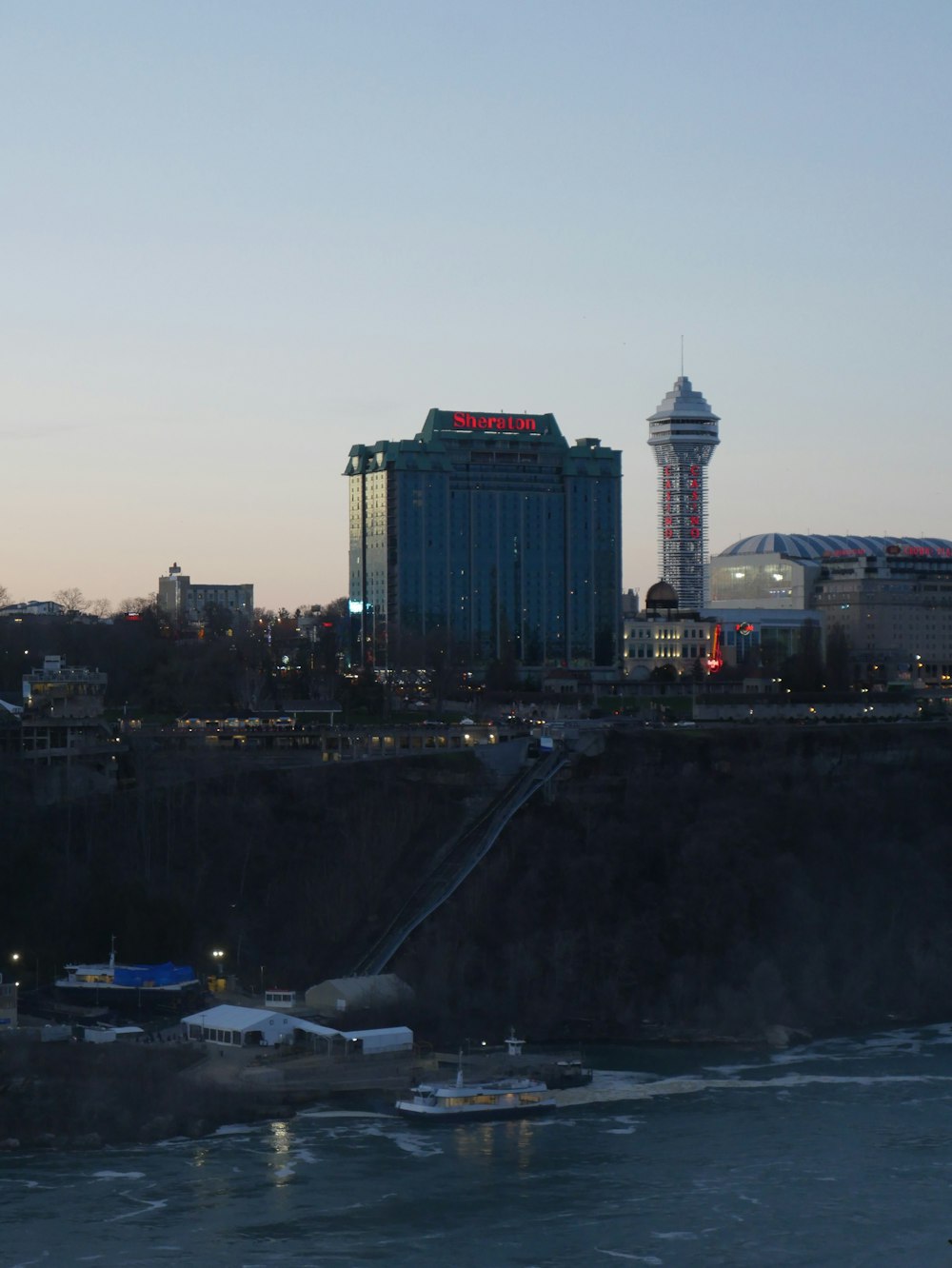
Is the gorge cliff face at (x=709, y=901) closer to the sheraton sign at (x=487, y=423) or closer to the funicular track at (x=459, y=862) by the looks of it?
the funicular track at (x=459, y=862)

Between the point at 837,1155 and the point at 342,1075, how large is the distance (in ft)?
42.3

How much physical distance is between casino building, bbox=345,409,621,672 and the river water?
114900 mm

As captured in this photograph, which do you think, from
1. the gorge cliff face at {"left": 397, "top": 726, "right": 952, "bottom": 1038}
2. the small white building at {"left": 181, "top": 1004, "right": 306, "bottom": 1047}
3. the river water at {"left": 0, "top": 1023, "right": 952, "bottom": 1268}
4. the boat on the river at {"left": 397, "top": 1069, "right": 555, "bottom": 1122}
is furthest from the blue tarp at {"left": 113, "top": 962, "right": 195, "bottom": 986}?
the boat on the river at {"left": 397, "top": 1069, "right": 555, "bottom": 1122}

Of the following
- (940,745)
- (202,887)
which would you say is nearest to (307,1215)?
(202,887)

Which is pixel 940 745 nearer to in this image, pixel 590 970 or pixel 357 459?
pixel 590 970

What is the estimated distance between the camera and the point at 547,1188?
42.4m

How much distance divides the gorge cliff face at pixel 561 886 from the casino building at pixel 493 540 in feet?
294

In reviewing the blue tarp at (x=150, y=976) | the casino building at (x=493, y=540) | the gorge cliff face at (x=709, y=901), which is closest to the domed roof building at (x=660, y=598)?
the casino building at (x=493, y=540)

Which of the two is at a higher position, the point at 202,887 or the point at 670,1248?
the point at 202,887

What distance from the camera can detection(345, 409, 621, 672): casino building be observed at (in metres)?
166

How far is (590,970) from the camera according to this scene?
62594mm

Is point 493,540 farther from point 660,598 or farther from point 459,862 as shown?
point 459,862

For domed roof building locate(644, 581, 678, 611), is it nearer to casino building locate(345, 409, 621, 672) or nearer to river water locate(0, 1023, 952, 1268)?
casino building locate(345, 409, 621, 672)

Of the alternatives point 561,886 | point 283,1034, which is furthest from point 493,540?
point 283,1034
